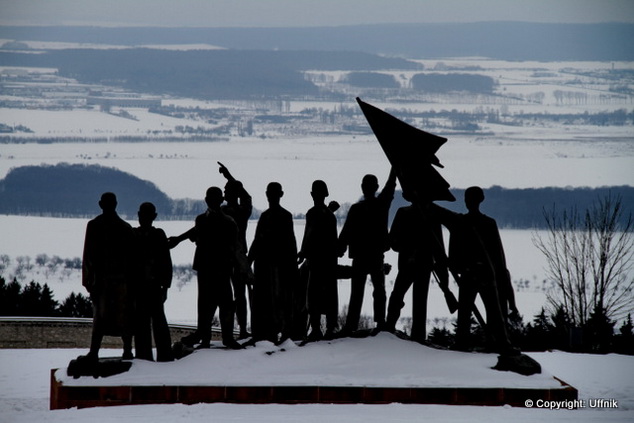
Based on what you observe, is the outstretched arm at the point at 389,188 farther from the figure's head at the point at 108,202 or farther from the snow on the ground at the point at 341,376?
the figure's head at the point at 108,202

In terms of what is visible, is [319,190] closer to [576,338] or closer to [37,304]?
[576,338]

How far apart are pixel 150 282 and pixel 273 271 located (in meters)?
1.79

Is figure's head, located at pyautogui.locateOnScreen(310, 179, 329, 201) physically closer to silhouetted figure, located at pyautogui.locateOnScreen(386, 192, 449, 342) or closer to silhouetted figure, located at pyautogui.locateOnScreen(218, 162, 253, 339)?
silhouetted figure, located at pyautogui.locateOnScreen(386, 192, 449, 342)

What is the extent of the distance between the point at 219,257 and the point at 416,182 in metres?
2.83

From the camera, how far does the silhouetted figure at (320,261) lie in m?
17.6

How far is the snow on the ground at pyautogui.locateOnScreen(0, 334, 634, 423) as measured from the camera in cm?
1538

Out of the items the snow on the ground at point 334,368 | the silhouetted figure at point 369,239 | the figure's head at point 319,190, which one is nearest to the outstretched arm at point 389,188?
the silhouetted figure at point 369,239

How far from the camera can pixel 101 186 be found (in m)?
60.6

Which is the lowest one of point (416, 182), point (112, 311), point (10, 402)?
point (10, 402)

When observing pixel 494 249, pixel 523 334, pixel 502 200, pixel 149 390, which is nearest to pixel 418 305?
pixel 494 249

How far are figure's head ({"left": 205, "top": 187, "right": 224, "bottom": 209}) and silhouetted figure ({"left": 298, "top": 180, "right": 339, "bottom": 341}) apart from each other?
1258 mm

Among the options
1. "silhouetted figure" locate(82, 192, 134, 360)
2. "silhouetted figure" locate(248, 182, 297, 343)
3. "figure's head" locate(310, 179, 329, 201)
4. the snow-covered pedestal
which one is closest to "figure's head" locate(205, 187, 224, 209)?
"silhouetted figure" locate(248, 182, 297, 343)

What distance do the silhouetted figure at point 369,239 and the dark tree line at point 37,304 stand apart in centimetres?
1997

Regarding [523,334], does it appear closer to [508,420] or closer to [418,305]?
[418,305]
